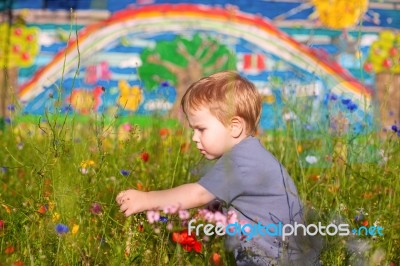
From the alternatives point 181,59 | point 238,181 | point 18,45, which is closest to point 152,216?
point 238,181

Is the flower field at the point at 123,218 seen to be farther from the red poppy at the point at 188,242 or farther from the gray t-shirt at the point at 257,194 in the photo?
the gray t-shirt at the point at 257,194

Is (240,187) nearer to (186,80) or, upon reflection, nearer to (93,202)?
(93,202)

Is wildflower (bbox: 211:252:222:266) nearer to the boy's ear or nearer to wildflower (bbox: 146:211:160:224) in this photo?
wildflower (bbox: 146:211:160:224)

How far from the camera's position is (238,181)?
2.52 metres

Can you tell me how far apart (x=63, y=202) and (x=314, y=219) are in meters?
0.86

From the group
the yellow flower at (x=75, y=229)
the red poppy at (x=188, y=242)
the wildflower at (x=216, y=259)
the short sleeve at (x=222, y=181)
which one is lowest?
the wildflower at (x=216, y=259)

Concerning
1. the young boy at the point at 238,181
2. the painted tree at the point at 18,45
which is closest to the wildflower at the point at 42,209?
the young boy at the point at 238,181

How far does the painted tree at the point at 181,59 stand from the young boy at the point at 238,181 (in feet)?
12.9

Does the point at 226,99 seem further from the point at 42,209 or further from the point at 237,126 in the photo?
the point at 42,209

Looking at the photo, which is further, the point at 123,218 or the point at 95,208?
the point at 123,218

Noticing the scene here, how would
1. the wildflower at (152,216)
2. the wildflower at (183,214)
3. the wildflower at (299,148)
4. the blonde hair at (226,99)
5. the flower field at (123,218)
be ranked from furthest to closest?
the wildflower at (299,148) → the blonde hair at (226,99) → the flower field at (123,218) → the wildflower at (152,216) → the wildflower at (183,214)

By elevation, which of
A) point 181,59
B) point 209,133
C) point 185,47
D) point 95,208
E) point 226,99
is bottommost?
point 95,208

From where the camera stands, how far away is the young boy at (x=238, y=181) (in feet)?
8.13

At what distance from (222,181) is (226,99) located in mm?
282
